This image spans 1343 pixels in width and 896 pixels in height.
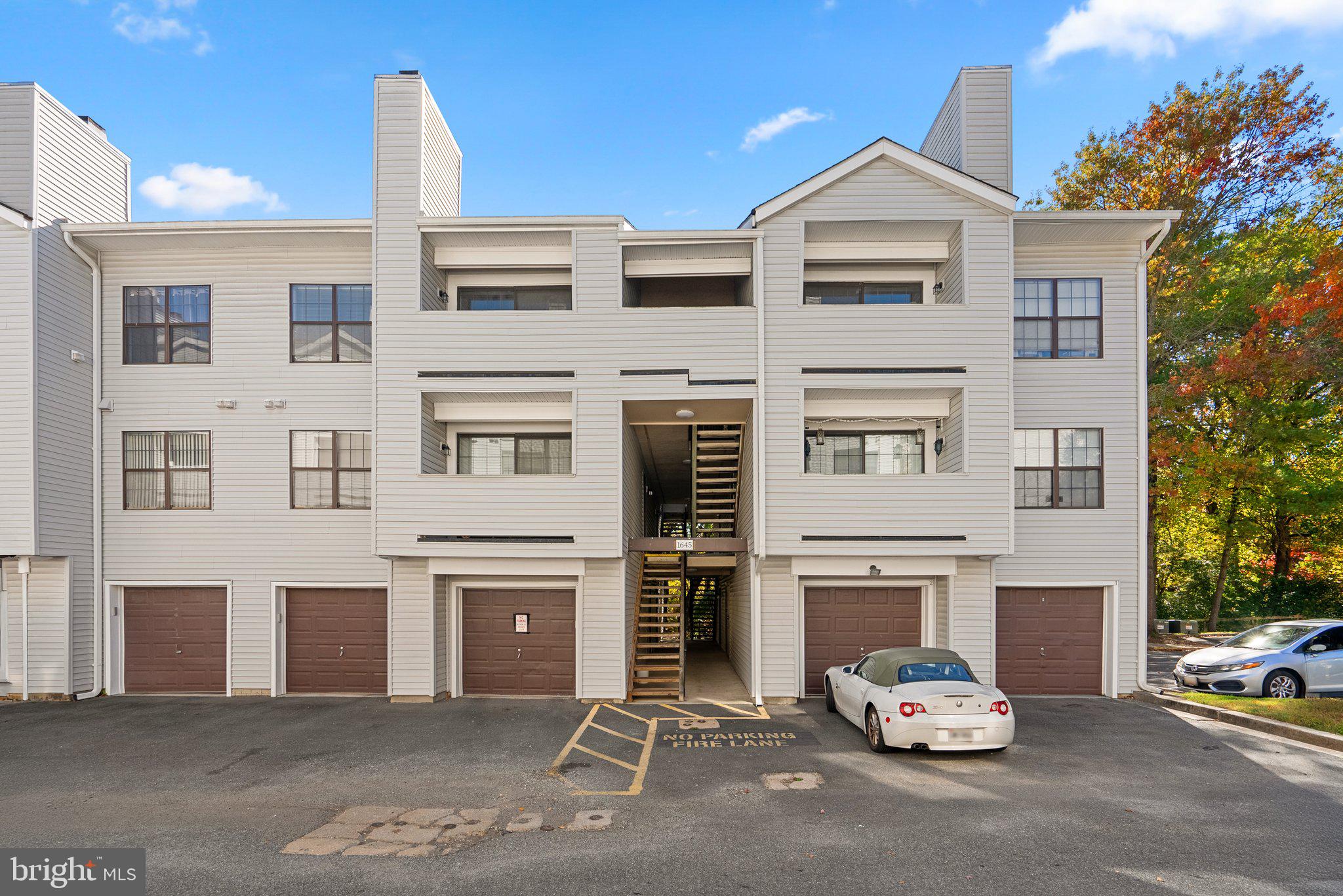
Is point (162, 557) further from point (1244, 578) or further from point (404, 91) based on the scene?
point (1244, 578)

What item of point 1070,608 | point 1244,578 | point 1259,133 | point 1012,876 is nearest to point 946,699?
point 1012,876

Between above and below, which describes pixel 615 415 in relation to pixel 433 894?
above

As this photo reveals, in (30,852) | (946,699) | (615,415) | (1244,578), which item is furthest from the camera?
(1244,578)

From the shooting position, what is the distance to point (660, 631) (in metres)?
15.2

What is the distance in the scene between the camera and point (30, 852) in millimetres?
7059

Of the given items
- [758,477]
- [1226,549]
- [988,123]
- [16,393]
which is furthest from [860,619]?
[1226,549]

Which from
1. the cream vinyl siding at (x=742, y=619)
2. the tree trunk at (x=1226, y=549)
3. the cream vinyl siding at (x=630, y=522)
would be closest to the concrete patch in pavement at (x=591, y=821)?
the cream vinyl siding at (x=630, y=522)

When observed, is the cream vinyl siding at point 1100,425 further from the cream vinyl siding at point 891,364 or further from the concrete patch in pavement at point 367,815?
the concrete patch in pavement at point 367,815

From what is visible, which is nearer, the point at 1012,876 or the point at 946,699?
the point at 1012,876

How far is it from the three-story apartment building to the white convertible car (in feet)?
9.94

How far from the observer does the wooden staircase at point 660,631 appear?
14133 mm

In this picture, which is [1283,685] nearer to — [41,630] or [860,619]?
[860,619]

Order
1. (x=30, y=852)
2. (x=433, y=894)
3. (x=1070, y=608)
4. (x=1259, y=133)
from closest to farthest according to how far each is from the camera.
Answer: (x=433, y=894), (x=30, y=852), (x=1070, y=608), (x=1259, y=133)

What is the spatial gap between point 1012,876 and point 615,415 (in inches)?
367
